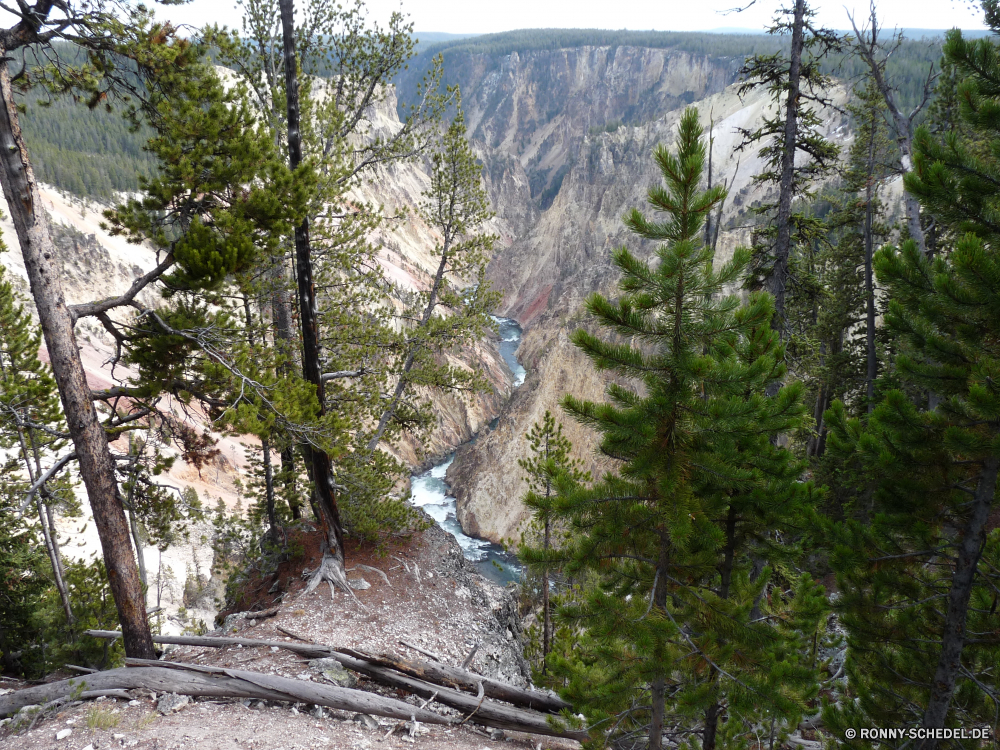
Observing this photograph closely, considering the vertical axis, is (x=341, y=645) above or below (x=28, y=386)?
below

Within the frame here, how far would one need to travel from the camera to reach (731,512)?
5828 mm

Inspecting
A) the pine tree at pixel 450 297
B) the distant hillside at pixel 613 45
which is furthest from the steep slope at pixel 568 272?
the distant hillside at pixel 613 45

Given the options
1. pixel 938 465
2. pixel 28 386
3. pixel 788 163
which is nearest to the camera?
pixel 938 465

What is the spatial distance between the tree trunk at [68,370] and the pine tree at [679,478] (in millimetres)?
4664

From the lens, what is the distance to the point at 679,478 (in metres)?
4.22

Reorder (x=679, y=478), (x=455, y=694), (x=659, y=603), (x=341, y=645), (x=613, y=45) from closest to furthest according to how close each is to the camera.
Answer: (x=679, y=478) → (x=659, y=603) → (x=455, y=694) → (x=341, y=645) → (x=613, y=45)

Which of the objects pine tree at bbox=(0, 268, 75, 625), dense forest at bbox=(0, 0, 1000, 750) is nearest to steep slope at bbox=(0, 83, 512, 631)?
pine tree at bbox=(0, 268, 75, 625)

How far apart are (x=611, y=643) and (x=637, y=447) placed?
6.25ft

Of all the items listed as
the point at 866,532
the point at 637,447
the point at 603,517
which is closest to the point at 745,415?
the point at 637,447

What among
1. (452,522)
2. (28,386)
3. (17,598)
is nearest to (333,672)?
(28,386)

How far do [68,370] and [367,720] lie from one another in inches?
181

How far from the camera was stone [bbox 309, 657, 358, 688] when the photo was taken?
6191mm

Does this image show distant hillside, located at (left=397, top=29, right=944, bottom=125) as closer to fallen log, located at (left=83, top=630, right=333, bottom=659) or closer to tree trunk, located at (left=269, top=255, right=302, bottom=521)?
tree trunk, located at (left=269, top=255, right=302, bottom=521)

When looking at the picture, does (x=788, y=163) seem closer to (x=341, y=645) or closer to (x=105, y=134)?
(x=341, y=645)
